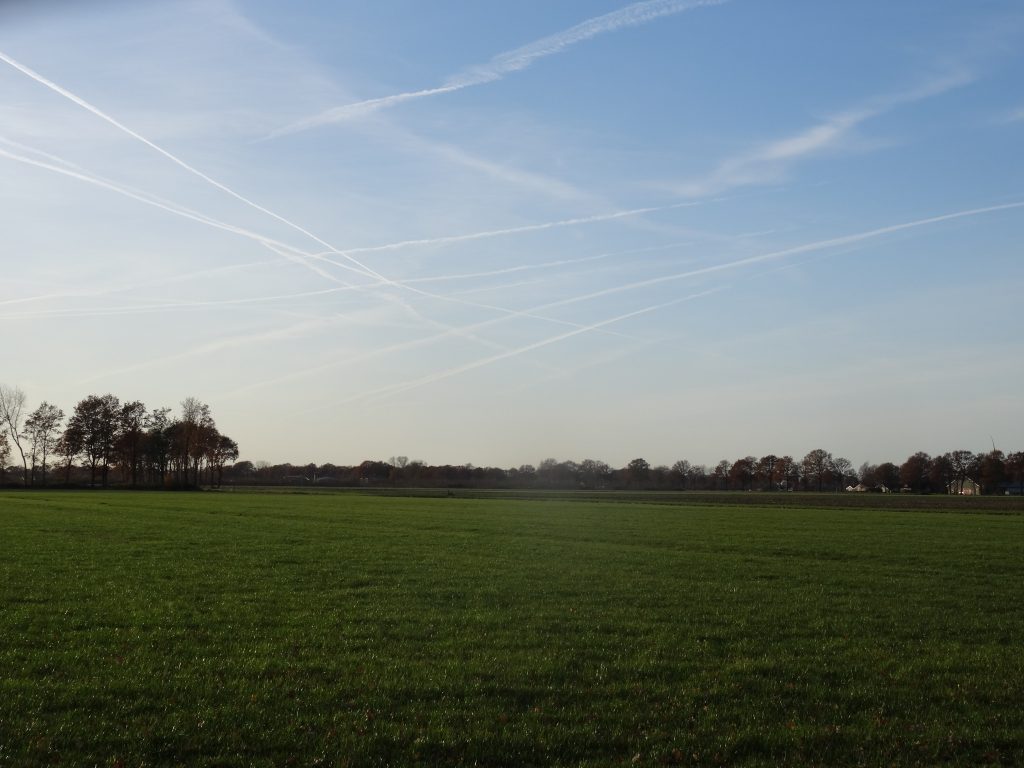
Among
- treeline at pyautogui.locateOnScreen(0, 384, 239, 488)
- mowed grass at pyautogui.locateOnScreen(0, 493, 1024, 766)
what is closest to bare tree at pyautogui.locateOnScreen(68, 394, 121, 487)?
treeline at pyautogui.locateOnScreen(0, 384, 239, 488)

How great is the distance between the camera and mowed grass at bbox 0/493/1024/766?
10.6 m

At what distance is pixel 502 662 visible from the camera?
48.6ft

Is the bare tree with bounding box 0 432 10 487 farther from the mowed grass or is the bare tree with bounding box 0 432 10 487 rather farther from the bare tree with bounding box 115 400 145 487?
the mowed grass

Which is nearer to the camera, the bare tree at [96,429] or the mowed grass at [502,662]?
the mowed grass at [502,662]

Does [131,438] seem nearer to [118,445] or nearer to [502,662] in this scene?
[118,445]

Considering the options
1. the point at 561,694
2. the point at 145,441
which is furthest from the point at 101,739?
the point at 145,441

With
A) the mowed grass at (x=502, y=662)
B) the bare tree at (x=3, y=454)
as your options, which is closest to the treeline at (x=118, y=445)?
the bare tree at (x=3, y=454)

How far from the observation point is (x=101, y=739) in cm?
1040

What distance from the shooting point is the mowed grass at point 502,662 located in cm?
1061

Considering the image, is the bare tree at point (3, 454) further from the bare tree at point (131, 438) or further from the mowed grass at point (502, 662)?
the mowed grass at point (502, 662)

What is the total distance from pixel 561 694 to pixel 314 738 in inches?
158

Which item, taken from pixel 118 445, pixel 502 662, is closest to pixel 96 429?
pixel 118 445

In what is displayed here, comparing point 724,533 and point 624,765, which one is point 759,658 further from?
point 724,533

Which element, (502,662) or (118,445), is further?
(118,445)
